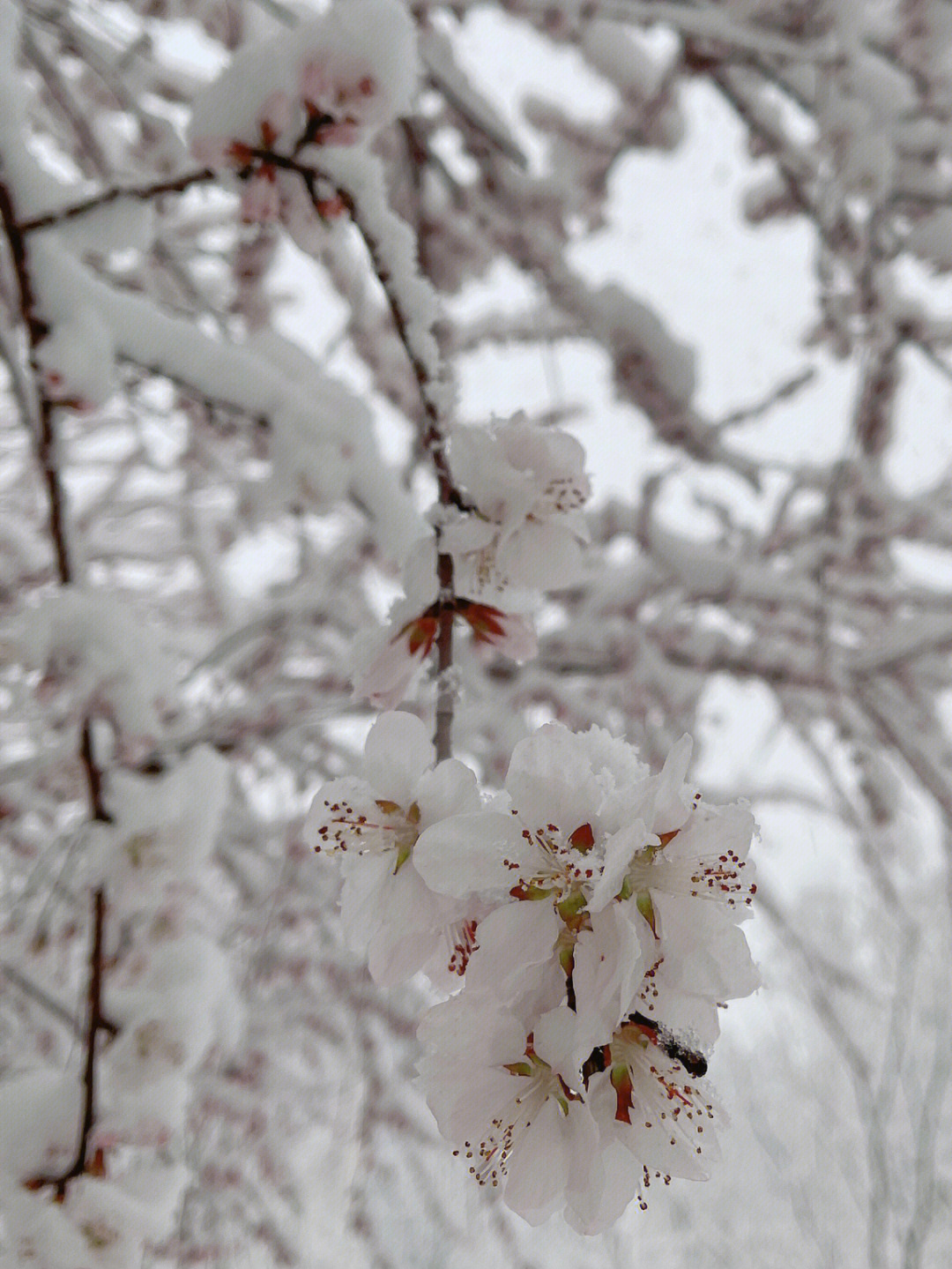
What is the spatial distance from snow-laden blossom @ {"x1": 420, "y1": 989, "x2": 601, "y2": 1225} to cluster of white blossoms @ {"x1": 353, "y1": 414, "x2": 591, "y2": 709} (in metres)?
0.24

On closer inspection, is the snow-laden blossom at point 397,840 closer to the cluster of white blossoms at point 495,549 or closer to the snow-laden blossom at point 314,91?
the cluster of white blossoms at point 495,549

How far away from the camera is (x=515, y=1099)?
0.46 m

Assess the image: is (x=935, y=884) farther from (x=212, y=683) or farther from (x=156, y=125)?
(x=156, y=125)

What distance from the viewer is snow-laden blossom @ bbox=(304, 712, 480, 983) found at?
1.61 feet

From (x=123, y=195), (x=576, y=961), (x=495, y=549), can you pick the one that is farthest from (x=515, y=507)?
(x=123, y=195)

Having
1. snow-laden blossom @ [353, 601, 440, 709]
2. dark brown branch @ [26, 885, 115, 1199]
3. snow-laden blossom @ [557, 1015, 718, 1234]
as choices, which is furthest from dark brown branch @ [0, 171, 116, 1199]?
snow-laden blossom @ [557, 1015, 718, 1234]

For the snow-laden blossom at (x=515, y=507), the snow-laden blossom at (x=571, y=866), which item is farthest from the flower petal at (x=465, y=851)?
the snow-laden blossom at (x=515, y=507)

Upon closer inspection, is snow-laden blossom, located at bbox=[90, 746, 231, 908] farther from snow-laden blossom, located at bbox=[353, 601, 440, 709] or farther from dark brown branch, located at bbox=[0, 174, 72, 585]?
snow-laden blossom, located at bbox=[353, 601, 440, 709]

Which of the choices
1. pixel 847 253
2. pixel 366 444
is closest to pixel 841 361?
pixel 847 253

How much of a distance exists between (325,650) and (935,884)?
319 inches

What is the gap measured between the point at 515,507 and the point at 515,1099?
1.17 feet

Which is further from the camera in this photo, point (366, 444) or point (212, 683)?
point (212, 683)

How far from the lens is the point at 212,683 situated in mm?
1952

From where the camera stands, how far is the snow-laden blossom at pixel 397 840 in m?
0.49
